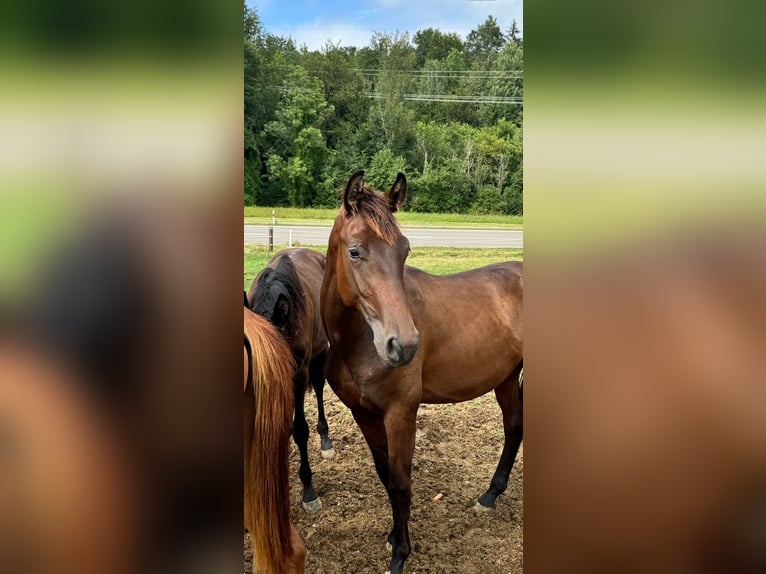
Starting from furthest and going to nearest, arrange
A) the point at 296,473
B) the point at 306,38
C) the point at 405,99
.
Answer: the point at 296,473 < the point at 405,99 < the point at 306,38

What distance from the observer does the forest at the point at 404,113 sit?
0.94m

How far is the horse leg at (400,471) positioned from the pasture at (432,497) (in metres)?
0.10

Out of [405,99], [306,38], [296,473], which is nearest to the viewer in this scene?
[306,38]

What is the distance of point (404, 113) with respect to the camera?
3.49 feet

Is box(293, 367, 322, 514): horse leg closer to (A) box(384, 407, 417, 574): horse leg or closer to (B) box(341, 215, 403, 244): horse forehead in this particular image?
(A) box(384, 407, 417, 574): horse leg

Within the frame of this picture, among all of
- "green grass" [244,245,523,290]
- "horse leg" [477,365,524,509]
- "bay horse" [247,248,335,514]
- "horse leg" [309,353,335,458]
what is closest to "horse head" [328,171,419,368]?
"green grass" [244,245,523,290]
